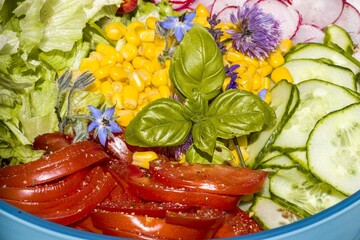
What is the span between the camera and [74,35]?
1.95 metres

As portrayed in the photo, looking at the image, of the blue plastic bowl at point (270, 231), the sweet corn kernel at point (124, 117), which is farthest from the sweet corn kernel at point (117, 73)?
the blue plastic bowl at point (270, 231)

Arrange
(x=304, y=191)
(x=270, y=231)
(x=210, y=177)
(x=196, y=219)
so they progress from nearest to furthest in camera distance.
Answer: (x=270, y=231)
(x=196, y=219)
(x=210, y=177)
(x=304, y=191)

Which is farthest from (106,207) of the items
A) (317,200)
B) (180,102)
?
(317,200)

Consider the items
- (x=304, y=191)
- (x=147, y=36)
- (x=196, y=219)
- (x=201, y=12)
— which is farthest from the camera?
(x=201, y=12)

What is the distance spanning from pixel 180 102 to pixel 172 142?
Result: 17 cm

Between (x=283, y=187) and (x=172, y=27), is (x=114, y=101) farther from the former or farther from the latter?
(x=283, y=187)

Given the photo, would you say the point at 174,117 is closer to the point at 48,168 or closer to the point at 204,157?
the point at 204,157

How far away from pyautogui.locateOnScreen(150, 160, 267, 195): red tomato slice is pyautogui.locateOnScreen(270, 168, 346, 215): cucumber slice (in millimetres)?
99

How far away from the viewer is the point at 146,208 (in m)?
1.47

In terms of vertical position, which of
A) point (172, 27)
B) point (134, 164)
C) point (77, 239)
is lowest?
point (134, 164)

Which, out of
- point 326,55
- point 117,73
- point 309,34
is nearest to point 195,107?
point 117,73

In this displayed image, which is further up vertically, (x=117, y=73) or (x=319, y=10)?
(x=319, y=10)

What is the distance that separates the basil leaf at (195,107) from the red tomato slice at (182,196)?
0.84 ft

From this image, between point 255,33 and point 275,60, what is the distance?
0.12 metres
